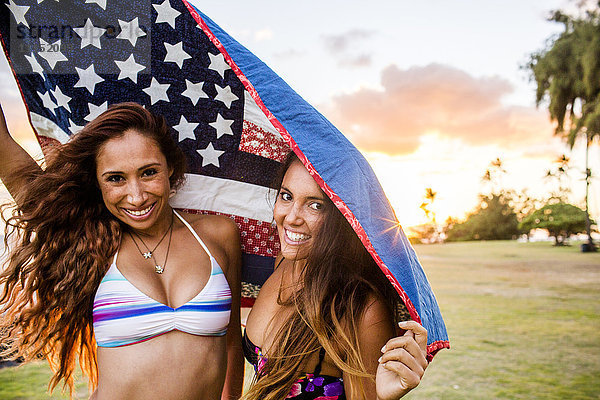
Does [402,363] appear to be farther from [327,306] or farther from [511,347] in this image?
[511,347]

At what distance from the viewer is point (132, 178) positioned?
217 cm

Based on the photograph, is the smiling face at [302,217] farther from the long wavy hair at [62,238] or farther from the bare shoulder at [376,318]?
the long wavy hair at [62,238]

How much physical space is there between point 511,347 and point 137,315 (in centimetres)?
844

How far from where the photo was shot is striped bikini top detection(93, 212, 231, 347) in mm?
2084

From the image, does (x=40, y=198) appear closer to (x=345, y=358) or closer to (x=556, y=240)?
(x=345, y=358)

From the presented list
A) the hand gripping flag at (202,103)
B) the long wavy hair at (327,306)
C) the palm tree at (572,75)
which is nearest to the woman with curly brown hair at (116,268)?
the hand gripping flag at (202,103)

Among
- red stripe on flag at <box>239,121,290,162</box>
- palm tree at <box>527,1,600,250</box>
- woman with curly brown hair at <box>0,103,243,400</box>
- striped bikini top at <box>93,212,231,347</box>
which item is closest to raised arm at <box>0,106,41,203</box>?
woman with curly brown hair at <box>0,103,243,400</box>

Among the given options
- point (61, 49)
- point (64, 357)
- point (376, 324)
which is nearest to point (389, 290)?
point (376, 324)

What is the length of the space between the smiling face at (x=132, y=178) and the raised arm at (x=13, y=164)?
0.36 meters

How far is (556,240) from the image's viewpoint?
44750 mm

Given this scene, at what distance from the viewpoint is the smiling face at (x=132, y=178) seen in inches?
85.4

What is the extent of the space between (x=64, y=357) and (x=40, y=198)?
0.85m

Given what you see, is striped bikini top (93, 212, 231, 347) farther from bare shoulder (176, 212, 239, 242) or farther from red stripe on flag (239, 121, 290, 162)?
red stripe on flag (239, 121, 290, 162)

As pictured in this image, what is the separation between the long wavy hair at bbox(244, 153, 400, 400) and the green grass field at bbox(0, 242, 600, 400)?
2592mm
